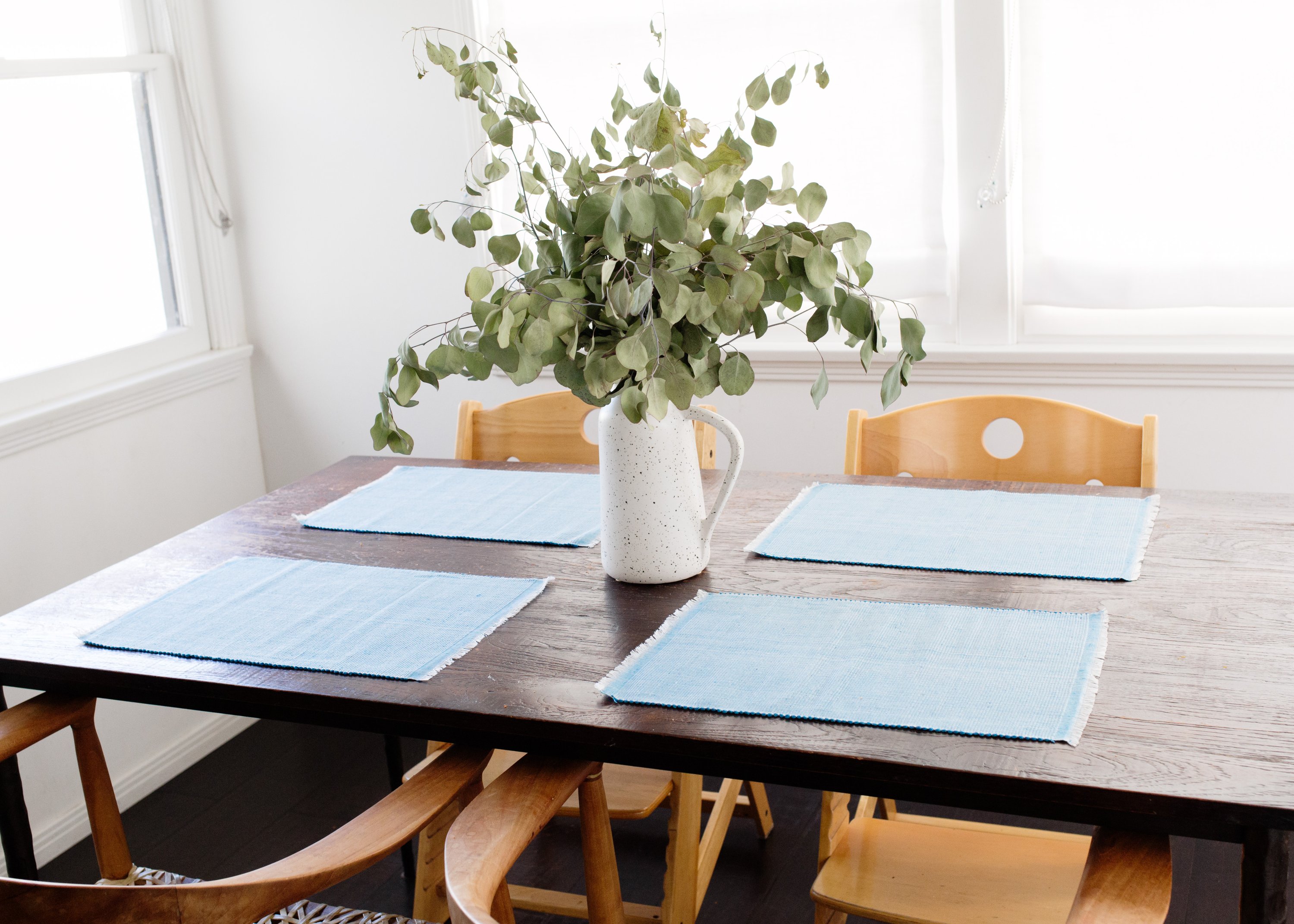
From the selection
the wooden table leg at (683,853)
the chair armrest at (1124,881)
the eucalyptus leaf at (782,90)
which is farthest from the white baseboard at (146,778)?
the chair armrest at (1124,881)

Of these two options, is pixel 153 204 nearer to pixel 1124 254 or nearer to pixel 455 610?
pixel 455 610

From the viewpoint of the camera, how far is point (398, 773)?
7.61 ft

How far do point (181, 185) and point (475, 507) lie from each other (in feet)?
5.39

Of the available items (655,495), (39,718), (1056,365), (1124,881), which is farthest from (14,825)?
(1056,365)

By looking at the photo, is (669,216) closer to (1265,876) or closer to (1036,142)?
(1265,876)

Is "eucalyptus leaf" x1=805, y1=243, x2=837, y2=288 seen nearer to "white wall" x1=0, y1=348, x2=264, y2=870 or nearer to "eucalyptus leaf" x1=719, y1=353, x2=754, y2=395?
"eucalyptus leaf" x1=719, y1=353, x2=754, y2=395

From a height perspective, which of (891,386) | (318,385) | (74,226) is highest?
(74,226)

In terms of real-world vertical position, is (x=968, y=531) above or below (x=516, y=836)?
above

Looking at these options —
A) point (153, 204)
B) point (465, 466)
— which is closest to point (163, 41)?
point (153, 204)

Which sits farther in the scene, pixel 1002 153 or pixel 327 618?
pixel 1002 153

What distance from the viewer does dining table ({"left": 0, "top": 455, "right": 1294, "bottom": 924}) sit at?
1069mm

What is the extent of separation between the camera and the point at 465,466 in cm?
224

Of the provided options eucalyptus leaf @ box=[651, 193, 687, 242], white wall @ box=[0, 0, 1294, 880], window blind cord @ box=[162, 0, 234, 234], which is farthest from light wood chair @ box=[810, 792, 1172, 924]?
window blind cord @ box=[162, 0, 234, 234]

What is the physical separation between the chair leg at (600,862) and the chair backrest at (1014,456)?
35.7 inches
